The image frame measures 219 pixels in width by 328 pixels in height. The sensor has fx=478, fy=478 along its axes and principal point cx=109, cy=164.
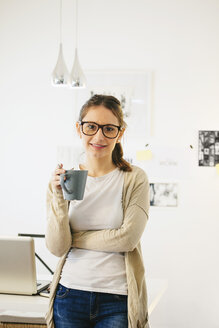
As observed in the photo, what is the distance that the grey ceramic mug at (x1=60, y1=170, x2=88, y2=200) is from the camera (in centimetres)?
127

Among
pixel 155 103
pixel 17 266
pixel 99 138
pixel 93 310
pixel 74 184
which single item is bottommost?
pixel 17 266

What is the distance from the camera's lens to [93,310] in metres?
1.28

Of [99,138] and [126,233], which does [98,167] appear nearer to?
[99,138]

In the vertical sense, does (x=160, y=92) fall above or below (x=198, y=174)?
above

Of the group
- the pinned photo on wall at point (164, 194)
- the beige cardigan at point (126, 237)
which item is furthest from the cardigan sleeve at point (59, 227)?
the pinned photo on wall at point (164, 194)

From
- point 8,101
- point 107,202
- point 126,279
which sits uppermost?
point 8,101

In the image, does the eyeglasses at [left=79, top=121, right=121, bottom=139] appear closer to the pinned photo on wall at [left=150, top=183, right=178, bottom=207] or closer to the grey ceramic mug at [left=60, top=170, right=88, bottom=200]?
the grey ceramic mug at [left=60, top=170, right=88, bottom=200]

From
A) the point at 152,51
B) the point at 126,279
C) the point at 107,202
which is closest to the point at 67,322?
the point at 126,279

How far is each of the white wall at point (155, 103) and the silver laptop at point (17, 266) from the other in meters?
1.79

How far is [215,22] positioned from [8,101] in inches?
71.7

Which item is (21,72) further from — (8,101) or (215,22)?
(215,22)

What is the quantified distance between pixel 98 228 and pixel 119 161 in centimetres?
22

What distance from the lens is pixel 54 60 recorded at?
13.1ft

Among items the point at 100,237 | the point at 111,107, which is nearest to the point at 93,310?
the point at 100,237
